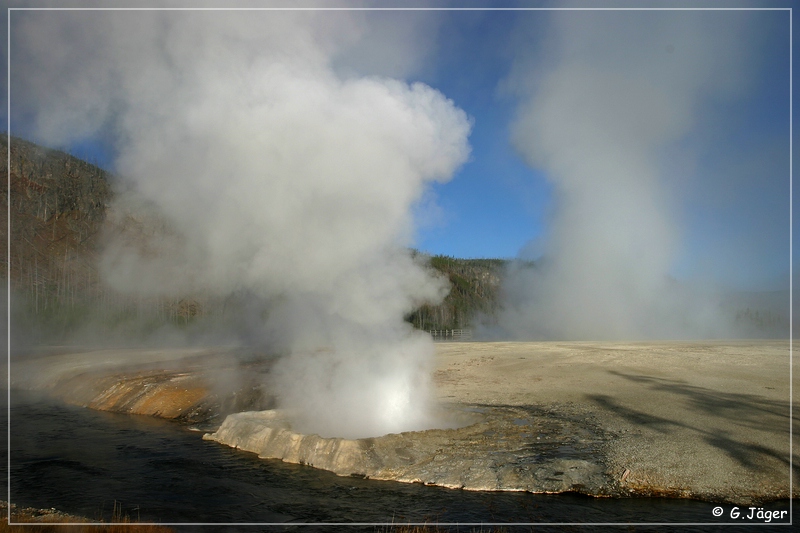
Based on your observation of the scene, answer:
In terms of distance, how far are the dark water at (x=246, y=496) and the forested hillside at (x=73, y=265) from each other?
120 feet

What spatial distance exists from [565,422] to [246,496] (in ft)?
28.2

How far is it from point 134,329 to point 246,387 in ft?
139

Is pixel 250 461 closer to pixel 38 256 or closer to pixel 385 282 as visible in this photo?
pixel 385 282

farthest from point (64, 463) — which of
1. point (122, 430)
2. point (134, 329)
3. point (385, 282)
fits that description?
point (134, 329)

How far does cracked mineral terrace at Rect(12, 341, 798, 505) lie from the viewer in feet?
32.3

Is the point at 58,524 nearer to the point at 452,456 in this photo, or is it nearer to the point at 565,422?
the point at 452,456

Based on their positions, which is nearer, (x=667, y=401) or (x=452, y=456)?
(x=452, y=456)

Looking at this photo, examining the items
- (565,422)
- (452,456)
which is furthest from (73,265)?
(565,422)

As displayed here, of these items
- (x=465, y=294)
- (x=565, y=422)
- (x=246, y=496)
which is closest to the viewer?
(x=246, y=496)

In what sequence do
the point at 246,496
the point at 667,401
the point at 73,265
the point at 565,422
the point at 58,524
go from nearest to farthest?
the point at 58,524
the point at 246,496
the point at 565,422
the point at 667,401
the point at 73,265

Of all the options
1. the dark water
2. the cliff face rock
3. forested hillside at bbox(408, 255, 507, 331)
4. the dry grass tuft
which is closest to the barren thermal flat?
the dark water

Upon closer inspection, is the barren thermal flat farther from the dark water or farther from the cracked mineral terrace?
the dark water

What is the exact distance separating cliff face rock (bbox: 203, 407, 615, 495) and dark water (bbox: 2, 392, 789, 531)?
0.30 m

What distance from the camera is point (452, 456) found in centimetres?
1114
